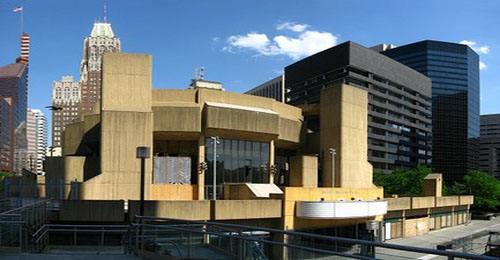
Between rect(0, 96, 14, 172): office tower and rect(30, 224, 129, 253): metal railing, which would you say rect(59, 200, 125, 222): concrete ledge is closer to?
rect(30, 224, 129, 253): metal railing

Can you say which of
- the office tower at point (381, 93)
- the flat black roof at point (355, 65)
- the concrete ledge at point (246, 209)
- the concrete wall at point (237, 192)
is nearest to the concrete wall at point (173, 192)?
the concrete wall at point (237, 192)

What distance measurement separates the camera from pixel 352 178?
40.1 m

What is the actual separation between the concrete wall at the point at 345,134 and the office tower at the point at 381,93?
2927 inches

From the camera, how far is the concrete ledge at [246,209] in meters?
28.2

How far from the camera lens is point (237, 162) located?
123ft

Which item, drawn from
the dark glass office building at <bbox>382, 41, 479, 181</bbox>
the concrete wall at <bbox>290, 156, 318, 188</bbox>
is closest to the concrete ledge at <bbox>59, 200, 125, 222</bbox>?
the concrete wall at <bbox>290, 156, 318, 188</bbox>

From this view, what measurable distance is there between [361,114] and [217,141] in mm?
14794

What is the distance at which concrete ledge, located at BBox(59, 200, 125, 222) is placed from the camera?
25.4 m

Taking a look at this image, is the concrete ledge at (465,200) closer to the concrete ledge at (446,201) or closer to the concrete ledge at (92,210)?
the concrete ledge at (446,201)

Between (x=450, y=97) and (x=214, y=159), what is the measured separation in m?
155

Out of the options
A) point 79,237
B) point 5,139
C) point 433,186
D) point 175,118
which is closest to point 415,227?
point 433,186

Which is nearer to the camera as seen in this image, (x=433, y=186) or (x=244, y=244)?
(x=244, y=244)

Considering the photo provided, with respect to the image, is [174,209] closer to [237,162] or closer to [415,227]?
[237,162]

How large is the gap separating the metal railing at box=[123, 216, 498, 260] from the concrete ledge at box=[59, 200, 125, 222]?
41.5 feet
